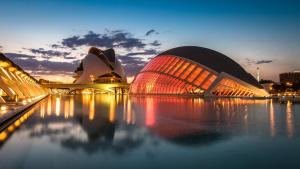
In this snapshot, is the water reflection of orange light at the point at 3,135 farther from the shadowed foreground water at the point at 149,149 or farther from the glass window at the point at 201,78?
the glass window at the point at 201,78

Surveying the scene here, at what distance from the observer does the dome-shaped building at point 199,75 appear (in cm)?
4791

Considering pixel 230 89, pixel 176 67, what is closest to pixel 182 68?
pixel 176 67

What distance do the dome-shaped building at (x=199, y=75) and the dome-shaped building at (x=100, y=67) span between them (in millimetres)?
46999

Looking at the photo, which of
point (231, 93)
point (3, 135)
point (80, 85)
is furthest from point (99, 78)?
point (3, 135)

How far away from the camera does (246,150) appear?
677 centimetres

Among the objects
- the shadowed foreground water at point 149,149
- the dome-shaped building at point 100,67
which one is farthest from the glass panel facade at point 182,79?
the dome-shaped building at point 100,67

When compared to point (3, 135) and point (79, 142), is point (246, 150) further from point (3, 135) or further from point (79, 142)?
point (3, 135)

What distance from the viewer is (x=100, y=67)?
103 metres

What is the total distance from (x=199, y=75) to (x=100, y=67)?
5958cm

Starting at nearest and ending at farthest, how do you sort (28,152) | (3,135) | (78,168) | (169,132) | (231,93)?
(78,168), (28,152), (3,135), (169,132), (231,93)

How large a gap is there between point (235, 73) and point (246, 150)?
44378 millimetres

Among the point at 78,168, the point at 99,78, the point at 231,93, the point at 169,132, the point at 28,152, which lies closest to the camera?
the point at 78,168

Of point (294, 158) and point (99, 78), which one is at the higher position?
point (99, 78)

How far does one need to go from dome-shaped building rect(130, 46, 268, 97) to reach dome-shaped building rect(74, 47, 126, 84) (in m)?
47.0
